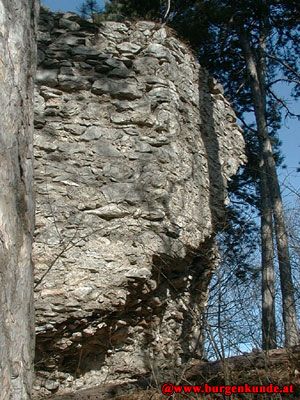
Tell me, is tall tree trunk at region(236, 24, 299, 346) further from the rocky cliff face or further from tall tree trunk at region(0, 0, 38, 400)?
tall tree trunk at region(0, 0, 38, 400)

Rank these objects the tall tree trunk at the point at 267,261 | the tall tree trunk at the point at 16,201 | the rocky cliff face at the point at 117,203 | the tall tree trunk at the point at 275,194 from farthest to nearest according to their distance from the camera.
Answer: the tall tree trunk at the point at 267,261
the tall tree trunk at the point at 275,194
the rocky cliff face at the point at 117,203
the tall tree trunk at the point at 16,201

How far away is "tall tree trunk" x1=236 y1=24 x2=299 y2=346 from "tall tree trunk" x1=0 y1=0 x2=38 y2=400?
461cm

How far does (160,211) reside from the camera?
4945mm

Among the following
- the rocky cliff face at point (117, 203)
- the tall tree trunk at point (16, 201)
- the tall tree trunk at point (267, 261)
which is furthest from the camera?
the tall tree trunk at point (267, 261)

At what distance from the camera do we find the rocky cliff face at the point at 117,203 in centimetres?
439

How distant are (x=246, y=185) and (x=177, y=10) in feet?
12.7

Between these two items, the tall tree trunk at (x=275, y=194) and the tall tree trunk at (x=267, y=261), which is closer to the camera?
the tall tree trunk at (x=275, y=194)

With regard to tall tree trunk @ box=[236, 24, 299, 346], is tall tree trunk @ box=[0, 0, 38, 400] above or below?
below

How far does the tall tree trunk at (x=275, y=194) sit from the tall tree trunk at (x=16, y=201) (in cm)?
461

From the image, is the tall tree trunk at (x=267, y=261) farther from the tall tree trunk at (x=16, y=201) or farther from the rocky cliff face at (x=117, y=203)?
the tall tree trunk at (x=16, y=201)

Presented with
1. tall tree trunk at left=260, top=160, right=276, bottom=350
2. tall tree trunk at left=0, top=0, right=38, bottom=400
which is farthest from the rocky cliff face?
tall tree trunk at left=260, top=160, right=276, bottom=350

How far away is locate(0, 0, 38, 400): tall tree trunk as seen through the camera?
71.9 inches

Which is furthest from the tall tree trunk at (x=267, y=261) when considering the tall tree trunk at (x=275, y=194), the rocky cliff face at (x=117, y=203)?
the rocky cliff face at (x=117, y=203)

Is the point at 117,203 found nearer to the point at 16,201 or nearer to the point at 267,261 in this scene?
the point at 16,201
